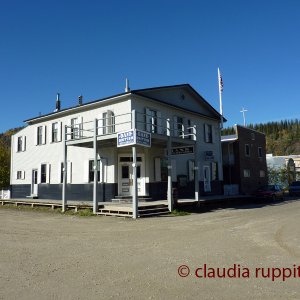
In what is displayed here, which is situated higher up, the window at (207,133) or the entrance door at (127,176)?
the window at (207,133)

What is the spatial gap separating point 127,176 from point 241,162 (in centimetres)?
1479

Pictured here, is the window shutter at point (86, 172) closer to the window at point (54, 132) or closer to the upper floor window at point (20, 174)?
the window at point (54, 132)

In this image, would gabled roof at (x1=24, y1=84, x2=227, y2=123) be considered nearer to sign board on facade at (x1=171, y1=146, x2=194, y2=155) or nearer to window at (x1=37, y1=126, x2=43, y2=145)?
window at (x1=37, y1=126, x2=43, y2=145)

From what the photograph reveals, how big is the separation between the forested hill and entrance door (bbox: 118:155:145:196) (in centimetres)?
10046

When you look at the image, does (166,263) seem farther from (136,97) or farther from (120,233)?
(136,97)

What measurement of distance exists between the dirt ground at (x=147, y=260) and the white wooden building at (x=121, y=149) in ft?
18.2

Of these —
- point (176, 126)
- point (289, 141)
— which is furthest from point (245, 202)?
point (289, 141)

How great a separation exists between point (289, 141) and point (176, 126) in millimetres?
119059

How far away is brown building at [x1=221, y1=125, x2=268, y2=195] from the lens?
1282 inches

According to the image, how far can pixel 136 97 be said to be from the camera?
21.2 meters

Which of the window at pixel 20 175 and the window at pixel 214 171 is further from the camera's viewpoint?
the window at pixel 20 175

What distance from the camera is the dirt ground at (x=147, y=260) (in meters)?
5.89

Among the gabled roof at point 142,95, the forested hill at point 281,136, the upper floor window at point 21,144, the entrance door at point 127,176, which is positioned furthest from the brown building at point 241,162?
the forested hill at point 281,136

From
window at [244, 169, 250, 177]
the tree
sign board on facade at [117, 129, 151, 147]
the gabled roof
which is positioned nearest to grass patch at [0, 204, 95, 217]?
sign board on facade at [117, 129, 151, 147]
